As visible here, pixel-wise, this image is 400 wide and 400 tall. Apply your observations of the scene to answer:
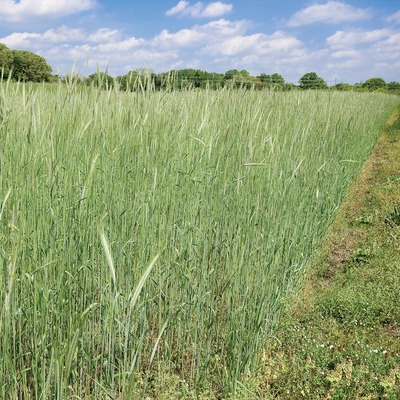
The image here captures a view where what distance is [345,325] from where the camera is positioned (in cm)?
225

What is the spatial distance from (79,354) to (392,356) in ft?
5.86

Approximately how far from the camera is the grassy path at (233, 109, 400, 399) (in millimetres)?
1676

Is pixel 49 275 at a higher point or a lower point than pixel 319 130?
lower

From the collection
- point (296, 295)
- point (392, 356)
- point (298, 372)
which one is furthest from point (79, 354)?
point (392, 356)

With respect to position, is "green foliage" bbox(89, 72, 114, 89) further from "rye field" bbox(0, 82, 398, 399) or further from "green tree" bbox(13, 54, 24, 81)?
"green tree" bbox(13, 54, 24, 81)

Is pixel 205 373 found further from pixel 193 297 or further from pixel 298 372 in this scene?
pixel 298 372

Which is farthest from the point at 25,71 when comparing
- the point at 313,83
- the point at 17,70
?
the point at 313,83

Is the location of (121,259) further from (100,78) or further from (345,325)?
(345,325)

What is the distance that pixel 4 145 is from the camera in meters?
1.51

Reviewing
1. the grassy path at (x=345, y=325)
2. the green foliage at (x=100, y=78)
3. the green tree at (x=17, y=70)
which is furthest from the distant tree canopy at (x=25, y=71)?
the grassy path at (x=345, y=325)

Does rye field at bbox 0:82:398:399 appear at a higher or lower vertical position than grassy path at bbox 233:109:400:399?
higher

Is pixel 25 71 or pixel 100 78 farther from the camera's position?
pixel 25 71

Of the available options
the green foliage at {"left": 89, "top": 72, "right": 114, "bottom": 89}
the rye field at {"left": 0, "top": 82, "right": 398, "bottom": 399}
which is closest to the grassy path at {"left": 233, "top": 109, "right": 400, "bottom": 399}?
the rye field at {"left": 0, "top": 82, "right": 398, "bottom": 399}

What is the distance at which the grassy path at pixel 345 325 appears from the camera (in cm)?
168
